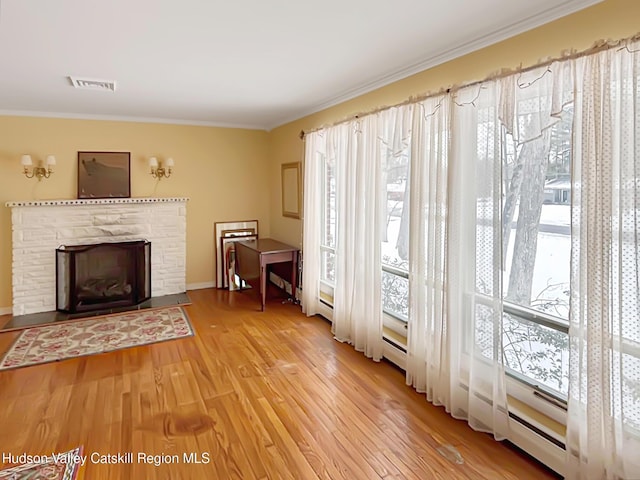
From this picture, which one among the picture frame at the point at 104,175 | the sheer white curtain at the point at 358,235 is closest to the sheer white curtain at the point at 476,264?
the sheer white curtain at the point at 358,235

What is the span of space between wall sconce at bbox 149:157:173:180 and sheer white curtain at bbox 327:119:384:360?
8.04 feet

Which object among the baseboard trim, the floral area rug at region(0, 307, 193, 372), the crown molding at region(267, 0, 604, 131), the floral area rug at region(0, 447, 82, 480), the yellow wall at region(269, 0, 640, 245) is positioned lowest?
the floral area rug at region(0, 447, 82, 480)

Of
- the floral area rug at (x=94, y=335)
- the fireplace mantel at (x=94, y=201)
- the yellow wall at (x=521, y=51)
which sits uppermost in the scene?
the yellow wall at (x=521, y=51)

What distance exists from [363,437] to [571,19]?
2502mm

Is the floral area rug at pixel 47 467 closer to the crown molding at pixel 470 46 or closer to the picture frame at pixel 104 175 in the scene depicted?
the crown molding at pixel 470 46

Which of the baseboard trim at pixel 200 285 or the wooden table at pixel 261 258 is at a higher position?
the wooden table at pixel 261 258

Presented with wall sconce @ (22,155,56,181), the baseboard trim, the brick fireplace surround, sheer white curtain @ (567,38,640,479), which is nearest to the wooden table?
the baseboard trim

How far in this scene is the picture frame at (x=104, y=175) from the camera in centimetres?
483

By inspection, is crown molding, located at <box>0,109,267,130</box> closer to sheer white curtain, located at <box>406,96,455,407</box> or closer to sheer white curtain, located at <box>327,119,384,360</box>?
sheer white curtain, located at <box>327,119,384,360</box>

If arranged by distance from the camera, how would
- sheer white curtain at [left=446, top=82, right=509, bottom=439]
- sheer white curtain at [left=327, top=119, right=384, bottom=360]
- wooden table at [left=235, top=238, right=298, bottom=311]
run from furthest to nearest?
wooden table at [left=235, top=238, right=298, bottom=311] → sheer white curtain at [left=327, top=119, right=384, bottom=360] → sheer white curtain at [left=446, top=82, right=509, bottom=439]

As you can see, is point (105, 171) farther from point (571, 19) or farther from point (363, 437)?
point (571, 19)

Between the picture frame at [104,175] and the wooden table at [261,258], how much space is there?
1663 mm

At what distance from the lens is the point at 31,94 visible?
368 cm

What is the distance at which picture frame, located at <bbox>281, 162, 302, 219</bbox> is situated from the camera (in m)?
5.07
